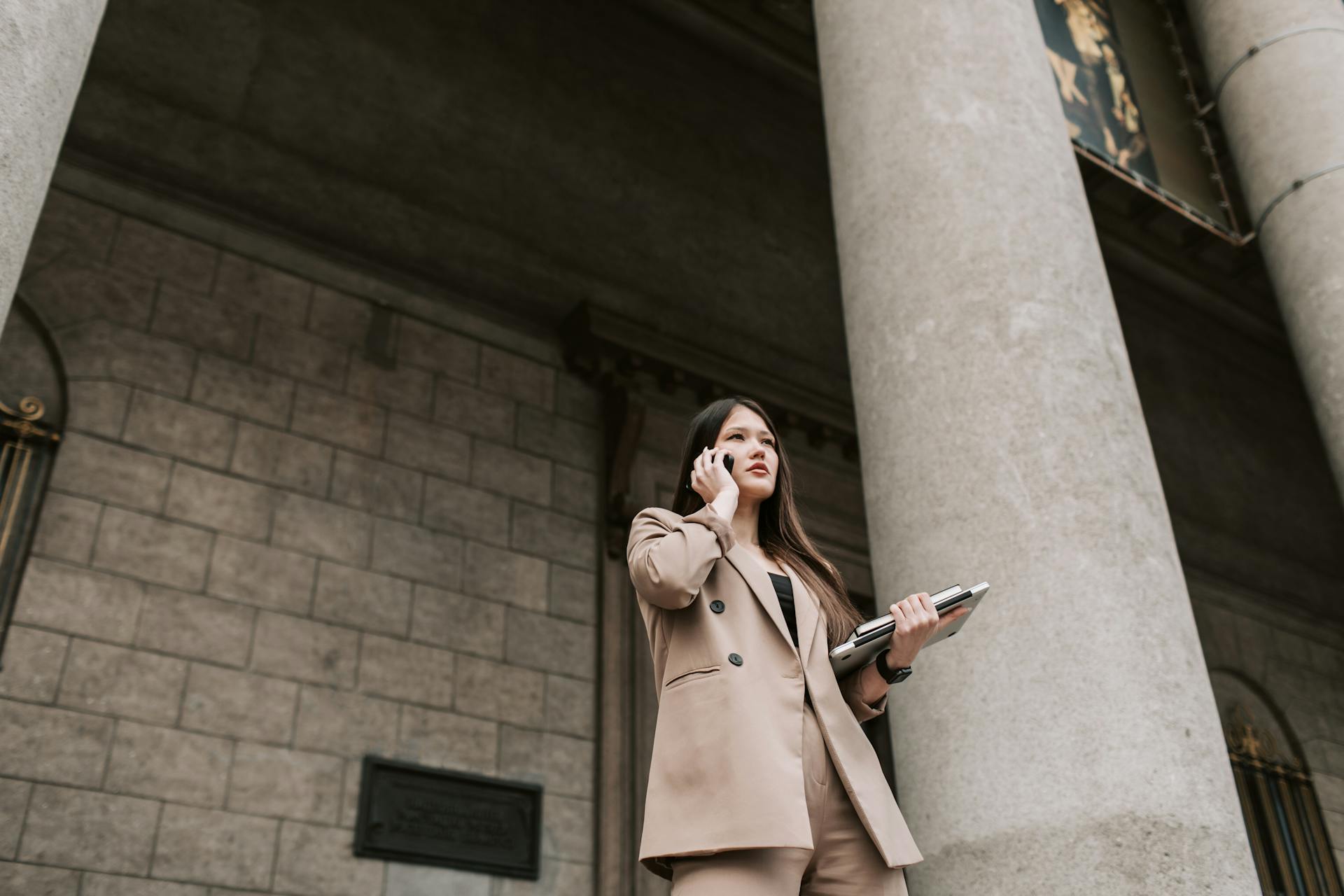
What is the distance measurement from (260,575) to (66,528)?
113 cm

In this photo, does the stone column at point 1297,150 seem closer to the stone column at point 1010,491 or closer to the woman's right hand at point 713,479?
the stone column at point 1010,491

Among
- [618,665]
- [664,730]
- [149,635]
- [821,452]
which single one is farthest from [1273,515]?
[664,730]

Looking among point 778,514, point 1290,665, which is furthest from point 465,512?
point 1290,665

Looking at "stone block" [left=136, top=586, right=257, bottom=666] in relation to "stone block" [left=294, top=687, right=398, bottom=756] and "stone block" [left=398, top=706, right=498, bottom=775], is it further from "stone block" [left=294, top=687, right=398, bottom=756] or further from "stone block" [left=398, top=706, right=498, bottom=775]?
"stone block" [left=398, top=706, right=498, bottom=775]

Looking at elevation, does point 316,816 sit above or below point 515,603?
below

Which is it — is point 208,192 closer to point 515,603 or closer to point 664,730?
point 515,603

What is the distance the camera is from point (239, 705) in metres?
7.49

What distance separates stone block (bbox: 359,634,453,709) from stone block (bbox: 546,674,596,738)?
29.4 inches

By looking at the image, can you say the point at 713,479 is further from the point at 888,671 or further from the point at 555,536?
the point at 555,536

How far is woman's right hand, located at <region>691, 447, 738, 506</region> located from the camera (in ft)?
9.27

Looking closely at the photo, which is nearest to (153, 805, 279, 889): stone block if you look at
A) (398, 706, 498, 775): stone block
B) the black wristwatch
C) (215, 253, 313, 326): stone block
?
(398, 706, 498, 775): stone block

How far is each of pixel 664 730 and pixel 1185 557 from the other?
1247 centimetres

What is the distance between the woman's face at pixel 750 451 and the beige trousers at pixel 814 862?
22.4 inches

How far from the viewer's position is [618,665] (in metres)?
9.18
